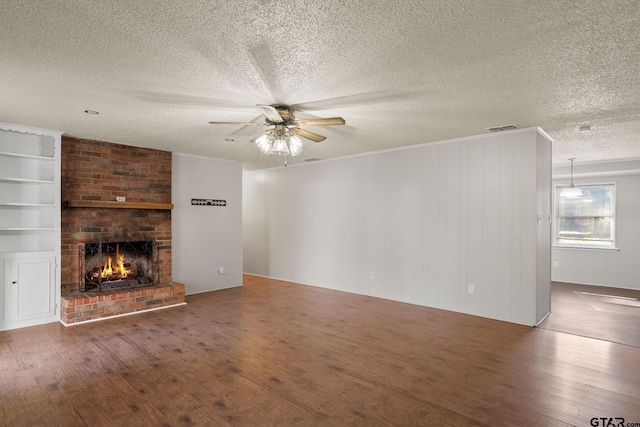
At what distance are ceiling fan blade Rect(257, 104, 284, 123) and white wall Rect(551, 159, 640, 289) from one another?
6887 millimetres

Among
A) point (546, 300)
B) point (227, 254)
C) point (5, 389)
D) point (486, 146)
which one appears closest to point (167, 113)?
point (5, 389)

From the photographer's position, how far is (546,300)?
15.9 ft

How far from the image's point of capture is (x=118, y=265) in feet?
17.4

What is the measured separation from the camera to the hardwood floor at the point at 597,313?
4145 mm

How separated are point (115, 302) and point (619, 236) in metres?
9.12

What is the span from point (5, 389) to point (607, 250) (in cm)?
940

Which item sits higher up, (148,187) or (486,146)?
(486,146)

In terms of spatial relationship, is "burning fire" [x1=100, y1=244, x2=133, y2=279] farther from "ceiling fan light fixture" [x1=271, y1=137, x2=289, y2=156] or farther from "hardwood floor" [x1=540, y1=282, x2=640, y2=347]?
"hardwood floor" [x1=540, y1=282, x2=640, y2=347]

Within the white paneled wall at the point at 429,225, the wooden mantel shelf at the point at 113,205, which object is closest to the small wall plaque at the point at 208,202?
the wooden mantel shelf at the point at 113,205

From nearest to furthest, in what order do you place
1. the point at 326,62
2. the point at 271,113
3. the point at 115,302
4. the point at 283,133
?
the point at 326,62 < the point at 271,113 < the point at 283,133 < the point at 115,302

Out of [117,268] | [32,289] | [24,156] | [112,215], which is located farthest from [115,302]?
[24,156]

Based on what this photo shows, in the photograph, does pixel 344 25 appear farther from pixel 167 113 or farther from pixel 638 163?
pixel 638 163

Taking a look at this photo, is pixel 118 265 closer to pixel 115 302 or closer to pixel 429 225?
pixel 115 302

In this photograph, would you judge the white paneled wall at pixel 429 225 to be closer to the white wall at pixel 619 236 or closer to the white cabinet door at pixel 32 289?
the white wall at pixel 619 236
